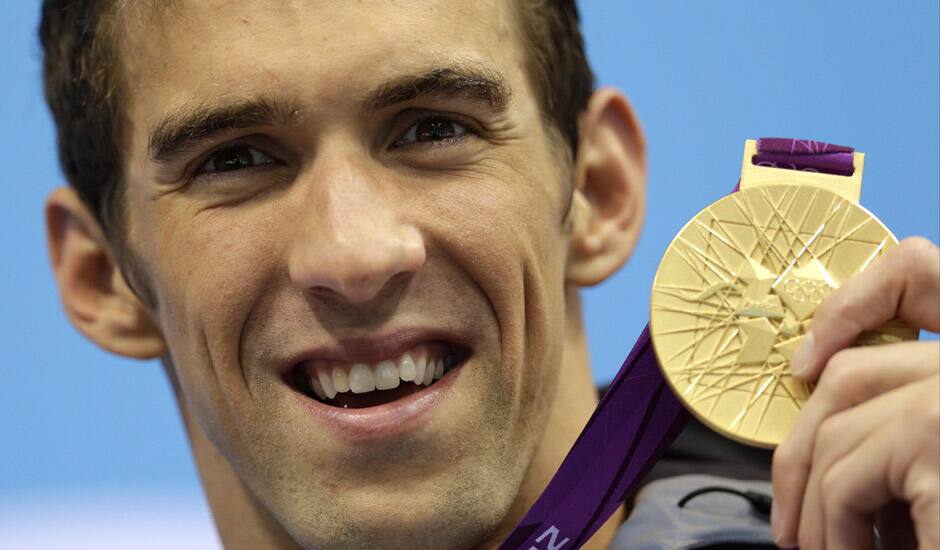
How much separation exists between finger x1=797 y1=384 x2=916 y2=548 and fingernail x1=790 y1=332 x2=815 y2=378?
2.8 inches

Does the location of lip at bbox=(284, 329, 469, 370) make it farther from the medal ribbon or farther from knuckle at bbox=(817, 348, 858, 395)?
knuckle at bbox=(817, 348, 858, 395)

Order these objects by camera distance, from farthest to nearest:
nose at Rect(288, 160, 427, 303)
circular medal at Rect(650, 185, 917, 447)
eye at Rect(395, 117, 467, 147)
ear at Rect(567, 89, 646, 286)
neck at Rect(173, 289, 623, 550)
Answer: ear at Rect(567, 89, 646, 286) < neck at Rect(173, 289, 623, 550) < eye at Rect(395, 117, 467, 147) < nose at Rect(288, 160, 427, 303) < circular medal at Rect(650, 185, 917, 447)

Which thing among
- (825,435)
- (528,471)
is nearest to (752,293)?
(825,435)

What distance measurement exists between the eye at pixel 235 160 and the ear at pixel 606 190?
Result: 25.4 inches

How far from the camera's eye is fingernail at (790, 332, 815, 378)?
5.45 ft

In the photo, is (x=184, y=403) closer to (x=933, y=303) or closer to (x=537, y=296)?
(x=537, y=296)

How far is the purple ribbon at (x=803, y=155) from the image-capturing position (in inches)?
72.4

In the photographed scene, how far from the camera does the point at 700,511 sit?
247 cm

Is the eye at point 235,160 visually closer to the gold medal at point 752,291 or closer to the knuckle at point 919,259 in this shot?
the gold medal at point 752,291

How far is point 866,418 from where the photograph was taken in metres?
1.60

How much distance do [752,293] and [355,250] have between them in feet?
2.04

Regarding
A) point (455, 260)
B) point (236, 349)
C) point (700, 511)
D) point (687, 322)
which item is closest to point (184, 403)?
point (236, 349)

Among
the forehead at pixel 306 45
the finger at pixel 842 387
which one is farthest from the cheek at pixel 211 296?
the finger at pixel 842 387

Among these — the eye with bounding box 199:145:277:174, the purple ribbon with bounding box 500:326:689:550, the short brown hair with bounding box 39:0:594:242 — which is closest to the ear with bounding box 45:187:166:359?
the short brown hair with bounding box 39:0:594:242
